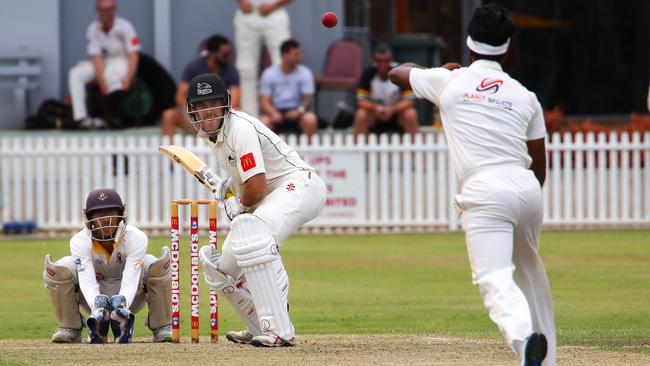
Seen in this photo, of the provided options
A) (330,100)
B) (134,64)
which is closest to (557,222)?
(330,100)

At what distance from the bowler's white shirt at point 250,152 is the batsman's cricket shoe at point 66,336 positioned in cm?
140

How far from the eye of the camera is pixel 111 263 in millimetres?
8992

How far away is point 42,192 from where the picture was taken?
18.4 meters

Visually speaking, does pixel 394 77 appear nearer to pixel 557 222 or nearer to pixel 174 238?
pixel 174 238

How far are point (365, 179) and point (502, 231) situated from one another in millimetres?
11920

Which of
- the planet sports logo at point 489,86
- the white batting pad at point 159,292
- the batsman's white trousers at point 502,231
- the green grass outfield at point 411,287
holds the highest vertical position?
the planet sports logo at point 489,86

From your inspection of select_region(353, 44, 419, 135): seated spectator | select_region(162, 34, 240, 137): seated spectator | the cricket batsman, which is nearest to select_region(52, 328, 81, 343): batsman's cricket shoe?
the cricket batsman

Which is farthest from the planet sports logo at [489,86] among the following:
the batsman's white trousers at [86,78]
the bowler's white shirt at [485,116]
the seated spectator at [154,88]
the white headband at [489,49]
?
the seated spectator at [154,88]

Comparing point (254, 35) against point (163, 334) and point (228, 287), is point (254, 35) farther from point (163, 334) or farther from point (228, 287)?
point (228, 287)

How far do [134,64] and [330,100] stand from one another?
2994 millimetres

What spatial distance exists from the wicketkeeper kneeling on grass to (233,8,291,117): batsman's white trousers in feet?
34.2

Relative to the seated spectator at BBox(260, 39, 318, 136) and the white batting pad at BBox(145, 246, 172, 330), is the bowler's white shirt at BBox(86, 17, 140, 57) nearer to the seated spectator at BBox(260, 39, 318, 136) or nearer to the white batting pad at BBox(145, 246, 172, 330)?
the seated spectator at BBox(260, 39, 318, 136)

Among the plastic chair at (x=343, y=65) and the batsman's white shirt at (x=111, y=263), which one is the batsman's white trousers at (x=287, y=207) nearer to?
the batsman's white shirt at (x=111, y=263)

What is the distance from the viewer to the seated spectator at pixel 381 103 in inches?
731
